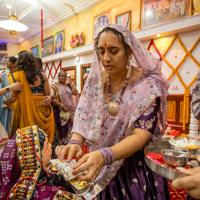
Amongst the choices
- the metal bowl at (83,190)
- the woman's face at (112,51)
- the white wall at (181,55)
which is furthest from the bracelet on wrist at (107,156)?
the white wall at (181,55)

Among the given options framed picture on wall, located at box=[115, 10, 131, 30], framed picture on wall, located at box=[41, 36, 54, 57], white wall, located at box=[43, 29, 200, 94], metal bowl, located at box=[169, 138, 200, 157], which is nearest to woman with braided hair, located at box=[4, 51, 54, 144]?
metal bowl, located at box=[169, 138, 200, 157]

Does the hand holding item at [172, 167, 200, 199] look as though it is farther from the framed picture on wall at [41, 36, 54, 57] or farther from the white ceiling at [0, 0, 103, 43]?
the framed picture on wall at [41, 36, 54, 57]

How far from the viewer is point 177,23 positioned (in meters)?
4.23

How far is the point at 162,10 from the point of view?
461cm

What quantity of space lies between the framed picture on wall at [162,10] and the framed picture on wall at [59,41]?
4255mm

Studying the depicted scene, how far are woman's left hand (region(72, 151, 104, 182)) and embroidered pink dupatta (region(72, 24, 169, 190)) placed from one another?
31 cm

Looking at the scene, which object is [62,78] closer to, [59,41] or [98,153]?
[98,153]

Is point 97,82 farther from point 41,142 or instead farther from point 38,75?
point 38,75

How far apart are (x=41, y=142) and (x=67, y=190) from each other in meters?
0.44

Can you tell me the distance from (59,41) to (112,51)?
7.71 meters

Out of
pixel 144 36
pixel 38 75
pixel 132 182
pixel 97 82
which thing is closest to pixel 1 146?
pixel 38 75

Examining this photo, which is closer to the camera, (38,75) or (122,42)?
(122,42)

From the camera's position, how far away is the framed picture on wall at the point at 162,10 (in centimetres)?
427

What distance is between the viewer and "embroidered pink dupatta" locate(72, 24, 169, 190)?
3.13 feet
